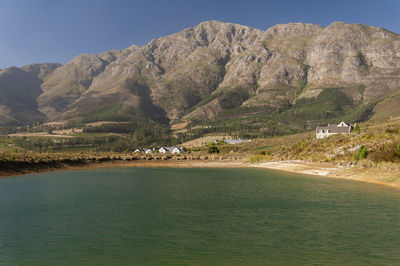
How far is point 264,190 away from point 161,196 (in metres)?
16.2

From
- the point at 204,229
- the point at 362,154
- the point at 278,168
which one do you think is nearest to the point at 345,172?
the point at 362,154

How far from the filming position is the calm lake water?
18609 millimetres

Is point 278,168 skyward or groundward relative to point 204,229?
skyward

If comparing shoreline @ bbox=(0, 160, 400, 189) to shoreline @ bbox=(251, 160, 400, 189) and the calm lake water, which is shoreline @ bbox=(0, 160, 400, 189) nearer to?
shoreline @ bbox=(251, 160, 400, 189)

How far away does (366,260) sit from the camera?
58.1 ft

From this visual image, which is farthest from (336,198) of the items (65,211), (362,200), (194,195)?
(65,211)

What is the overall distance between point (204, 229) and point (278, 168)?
66199mm

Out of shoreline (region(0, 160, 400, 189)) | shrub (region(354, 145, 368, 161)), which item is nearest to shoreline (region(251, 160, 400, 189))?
shoreline (region(0, 160, 400, 189))

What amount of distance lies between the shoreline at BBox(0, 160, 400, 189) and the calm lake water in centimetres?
1174

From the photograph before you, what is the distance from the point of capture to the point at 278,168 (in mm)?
86938

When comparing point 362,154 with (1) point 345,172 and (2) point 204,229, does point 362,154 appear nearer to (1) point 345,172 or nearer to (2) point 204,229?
(1) point 345,172

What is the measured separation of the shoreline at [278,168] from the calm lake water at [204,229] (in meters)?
11.7

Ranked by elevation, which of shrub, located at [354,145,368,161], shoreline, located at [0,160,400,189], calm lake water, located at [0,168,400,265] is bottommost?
calm lake water, located at [0,168,400,265]

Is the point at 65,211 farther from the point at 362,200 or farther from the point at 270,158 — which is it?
the point at 270,158
